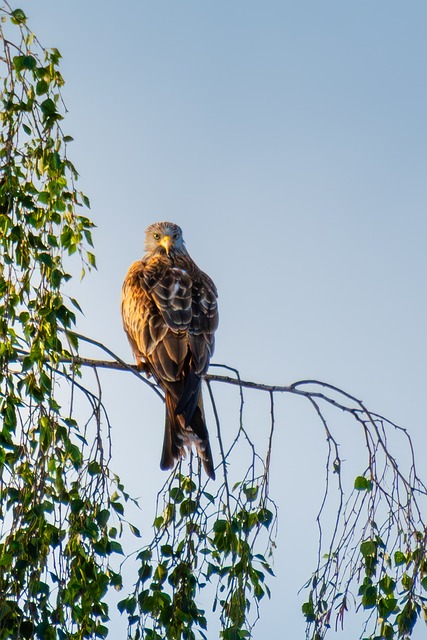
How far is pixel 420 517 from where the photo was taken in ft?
12.7

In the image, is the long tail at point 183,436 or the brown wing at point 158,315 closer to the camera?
the long tail at point 183,436

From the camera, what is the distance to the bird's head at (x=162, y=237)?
742 centimetres

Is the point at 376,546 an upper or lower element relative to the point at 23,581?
upper

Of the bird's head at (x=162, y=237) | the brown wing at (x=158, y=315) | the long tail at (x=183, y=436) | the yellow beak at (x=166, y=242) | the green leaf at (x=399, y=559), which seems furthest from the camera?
the bird's head at (x=162, y=237)

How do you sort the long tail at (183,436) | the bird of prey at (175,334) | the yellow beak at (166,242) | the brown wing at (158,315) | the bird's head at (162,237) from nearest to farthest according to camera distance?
the long tail at (183,436) < the bird of prey at (175,334) < the brown wing at (158,315) < the yellow beak at (166,242) < the bird's head at (162,237)

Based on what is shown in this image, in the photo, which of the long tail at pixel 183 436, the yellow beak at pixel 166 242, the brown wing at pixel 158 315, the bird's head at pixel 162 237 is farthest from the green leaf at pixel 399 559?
the bird's head at pixel 162 237

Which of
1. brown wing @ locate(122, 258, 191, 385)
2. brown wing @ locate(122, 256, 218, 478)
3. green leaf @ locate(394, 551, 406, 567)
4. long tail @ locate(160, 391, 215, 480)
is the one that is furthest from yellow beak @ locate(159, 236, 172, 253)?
green leaf @ locate(394, 551, 406, 567)

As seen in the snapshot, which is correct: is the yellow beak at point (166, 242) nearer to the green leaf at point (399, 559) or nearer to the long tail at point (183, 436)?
the long tail at point (183, 436)

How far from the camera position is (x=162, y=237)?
7523 mm

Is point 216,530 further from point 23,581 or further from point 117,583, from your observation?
point 23,581

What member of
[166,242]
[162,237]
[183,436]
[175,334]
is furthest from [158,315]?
[162,237]

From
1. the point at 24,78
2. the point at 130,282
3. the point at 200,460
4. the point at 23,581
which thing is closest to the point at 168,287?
the point at 130,282

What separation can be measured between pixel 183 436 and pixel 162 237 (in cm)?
316

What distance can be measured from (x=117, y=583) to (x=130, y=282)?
9.02 ft
